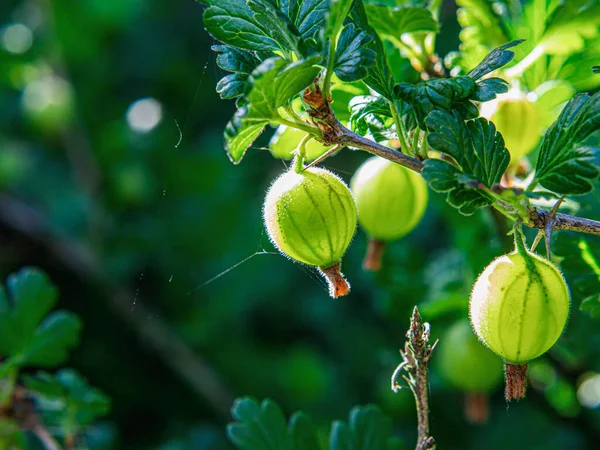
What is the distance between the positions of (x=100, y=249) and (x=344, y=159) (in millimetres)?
1252

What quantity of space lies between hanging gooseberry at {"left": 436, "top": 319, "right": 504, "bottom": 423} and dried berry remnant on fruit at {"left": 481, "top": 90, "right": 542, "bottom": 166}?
0.64 meters

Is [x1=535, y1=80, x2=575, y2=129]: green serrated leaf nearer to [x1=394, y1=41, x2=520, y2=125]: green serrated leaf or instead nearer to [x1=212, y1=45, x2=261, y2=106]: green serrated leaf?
[x1=394, y1=41, x2=520, y2=125]: green serrated leaf

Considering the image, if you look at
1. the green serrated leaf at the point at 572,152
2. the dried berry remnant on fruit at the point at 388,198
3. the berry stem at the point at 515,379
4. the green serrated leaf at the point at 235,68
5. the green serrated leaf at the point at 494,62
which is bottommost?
the berry stem at the point at 515,379

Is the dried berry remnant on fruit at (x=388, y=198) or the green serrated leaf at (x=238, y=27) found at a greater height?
the green serrated leaf at (x=238, y=27)

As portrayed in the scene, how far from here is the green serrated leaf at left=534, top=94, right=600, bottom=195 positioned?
85 centimetres

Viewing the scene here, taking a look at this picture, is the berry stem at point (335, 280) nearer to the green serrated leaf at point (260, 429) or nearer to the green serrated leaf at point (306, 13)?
the green serrated leaf at point (306, 13)

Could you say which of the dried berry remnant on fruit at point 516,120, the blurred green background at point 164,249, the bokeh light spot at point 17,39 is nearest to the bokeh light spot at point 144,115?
the blurred green background at point 164,249

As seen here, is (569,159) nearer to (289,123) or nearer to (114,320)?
(289,123)

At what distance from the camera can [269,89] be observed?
0.82 meters

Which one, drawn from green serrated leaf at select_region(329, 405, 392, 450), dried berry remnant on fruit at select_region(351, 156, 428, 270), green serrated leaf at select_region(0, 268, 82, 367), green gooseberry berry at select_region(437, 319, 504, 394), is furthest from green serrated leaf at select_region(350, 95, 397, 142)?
green serrated leaf at select_region(0, 268, 82, 367)

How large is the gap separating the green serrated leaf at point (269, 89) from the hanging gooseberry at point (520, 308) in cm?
36

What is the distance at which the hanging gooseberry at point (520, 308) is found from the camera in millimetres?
866

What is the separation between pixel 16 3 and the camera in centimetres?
348

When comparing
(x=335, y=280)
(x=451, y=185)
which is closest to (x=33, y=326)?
(x=335, y=280)
